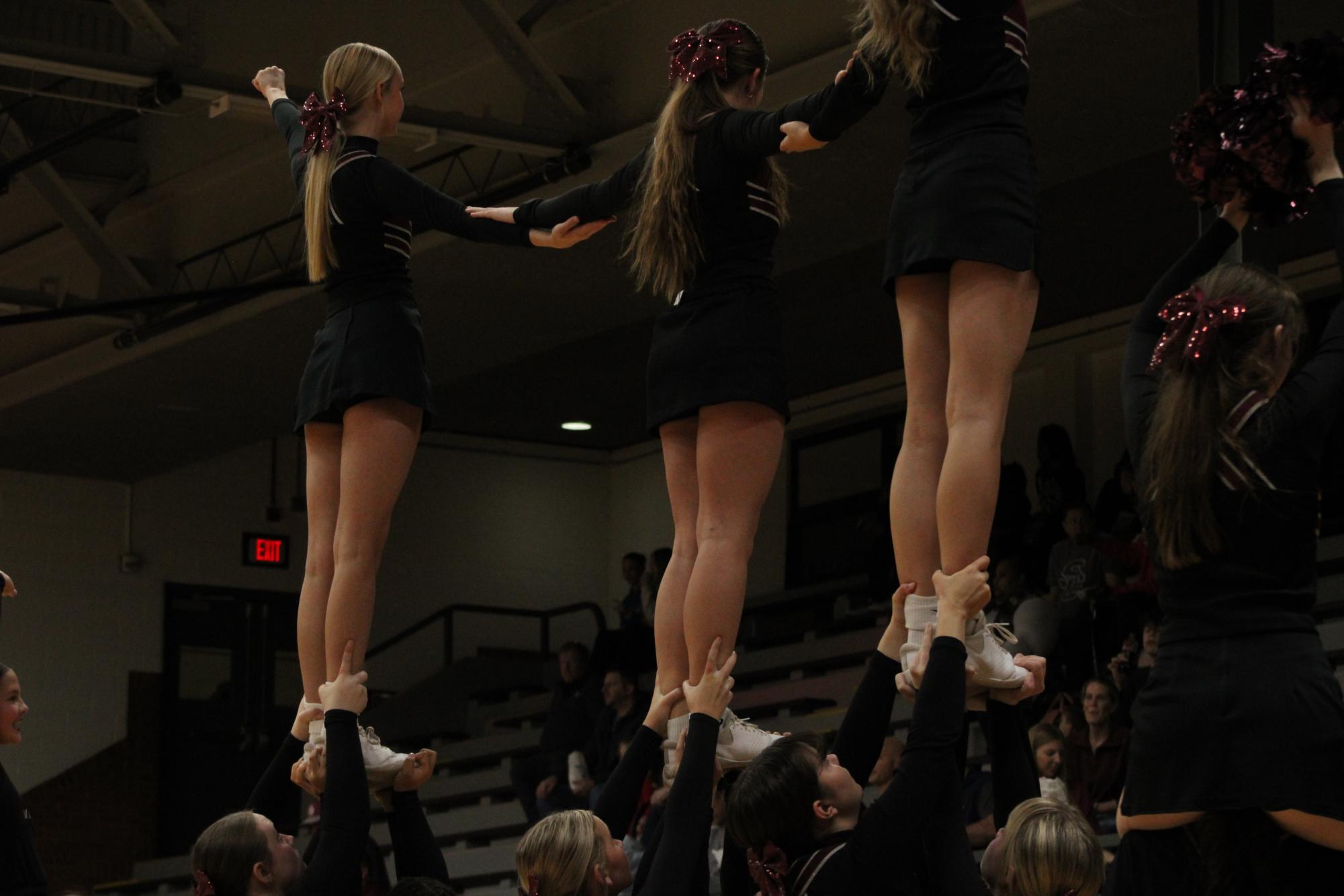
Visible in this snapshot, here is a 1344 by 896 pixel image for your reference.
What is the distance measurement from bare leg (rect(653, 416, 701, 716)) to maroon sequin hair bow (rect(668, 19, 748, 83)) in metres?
0.73

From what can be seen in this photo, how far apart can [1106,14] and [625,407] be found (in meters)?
8.19

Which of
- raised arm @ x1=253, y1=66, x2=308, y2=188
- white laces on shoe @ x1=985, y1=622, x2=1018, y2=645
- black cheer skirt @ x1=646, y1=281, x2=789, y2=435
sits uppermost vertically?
raised arm @ x1=253, y1=66, x2=308, y2=188

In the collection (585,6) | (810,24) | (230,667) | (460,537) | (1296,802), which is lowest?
(1296,802)

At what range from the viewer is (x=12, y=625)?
13828 mm

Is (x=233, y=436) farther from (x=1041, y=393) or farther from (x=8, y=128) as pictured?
(x=1041, y=393)

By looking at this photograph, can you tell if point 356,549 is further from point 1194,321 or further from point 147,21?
point 147,21

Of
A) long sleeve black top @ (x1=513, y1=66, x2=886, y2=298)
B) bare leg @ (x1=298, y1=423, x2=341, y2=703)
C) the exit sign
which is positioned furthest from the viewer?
the exit sign

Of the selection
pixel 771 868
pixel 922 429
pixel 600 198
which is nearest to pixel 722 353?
pixel 600 198

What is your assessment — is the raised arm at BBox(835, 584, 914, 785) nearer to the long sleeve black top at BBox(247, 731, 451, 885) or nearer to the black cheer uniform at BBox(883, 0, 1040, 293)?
the black cheer uniform at BBox(883, 0, 1040, 293)

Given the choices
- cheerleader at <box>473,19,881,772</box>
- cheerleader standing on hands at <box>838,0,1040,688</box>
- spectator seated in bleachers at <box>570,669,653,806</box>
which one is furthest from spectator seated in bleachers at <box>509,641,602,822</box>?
cheerleader standing on hands at <box>838,0,1040,688</box>

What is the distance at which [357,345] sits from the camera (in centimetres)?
429

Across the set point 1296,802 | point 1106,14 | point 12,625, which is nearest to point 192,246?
point 12,625

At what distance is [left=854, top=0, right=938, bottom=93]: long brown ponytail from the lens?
3.38 m

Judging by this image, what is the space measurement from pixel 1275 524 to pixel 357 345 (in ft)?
7.94
